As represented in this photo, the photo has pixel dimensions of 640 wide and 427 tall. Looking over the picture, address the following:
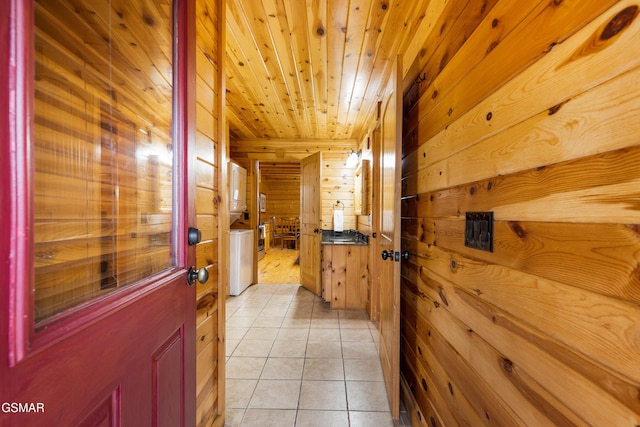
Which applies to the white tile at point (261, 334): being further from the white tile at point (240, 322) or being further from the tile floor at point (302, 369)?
the white tile at point (240, 322)

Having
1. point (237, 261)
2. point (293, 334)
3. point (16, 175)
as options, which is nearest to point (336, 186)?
point (237, 261)

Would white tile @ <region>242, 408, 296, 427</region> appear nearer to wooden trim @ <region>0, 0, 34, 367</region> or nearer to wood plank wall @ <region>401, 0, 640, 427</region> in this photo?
wood plank wall @ <region>401, 0, 640, 427</region>

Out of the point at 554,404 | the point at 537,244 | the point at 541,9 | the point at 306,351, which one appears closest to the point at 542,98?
the point at 541,9

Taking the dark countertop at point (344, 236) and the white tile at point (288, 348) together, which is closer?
the white tile at point (288, 348)

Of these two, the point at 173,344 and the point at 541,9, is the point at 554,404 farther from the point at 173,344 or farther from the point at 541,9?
the point at 173,344

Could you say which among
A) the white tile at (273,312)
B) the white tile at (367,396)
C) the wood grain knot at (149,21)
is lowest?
the white tile at (367,396)

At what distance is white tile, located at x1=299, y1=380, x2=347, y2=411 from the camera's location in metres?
1.68

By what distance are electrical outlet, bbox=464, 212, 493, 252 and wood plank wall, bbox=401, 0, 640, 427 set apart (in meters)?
0.03

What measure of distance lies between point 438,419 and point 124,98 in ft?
→ 5.98

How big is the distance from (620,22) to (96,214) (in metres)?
1.21

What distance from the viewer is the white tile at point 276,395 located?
1682mm

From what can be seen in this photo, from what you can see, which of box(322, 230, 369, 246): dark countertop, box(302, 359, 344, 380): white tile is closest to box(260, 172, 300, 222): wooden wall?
box(322, 230, 369, 246): dark countertop

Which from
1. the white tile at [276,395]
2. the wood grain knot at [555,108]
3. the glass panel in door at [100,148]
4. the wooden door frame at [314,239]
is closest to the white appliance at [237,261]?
the wooden door frame at [314,239]

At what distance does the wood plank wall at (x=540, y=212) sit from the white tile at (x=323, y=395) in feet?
2.44
